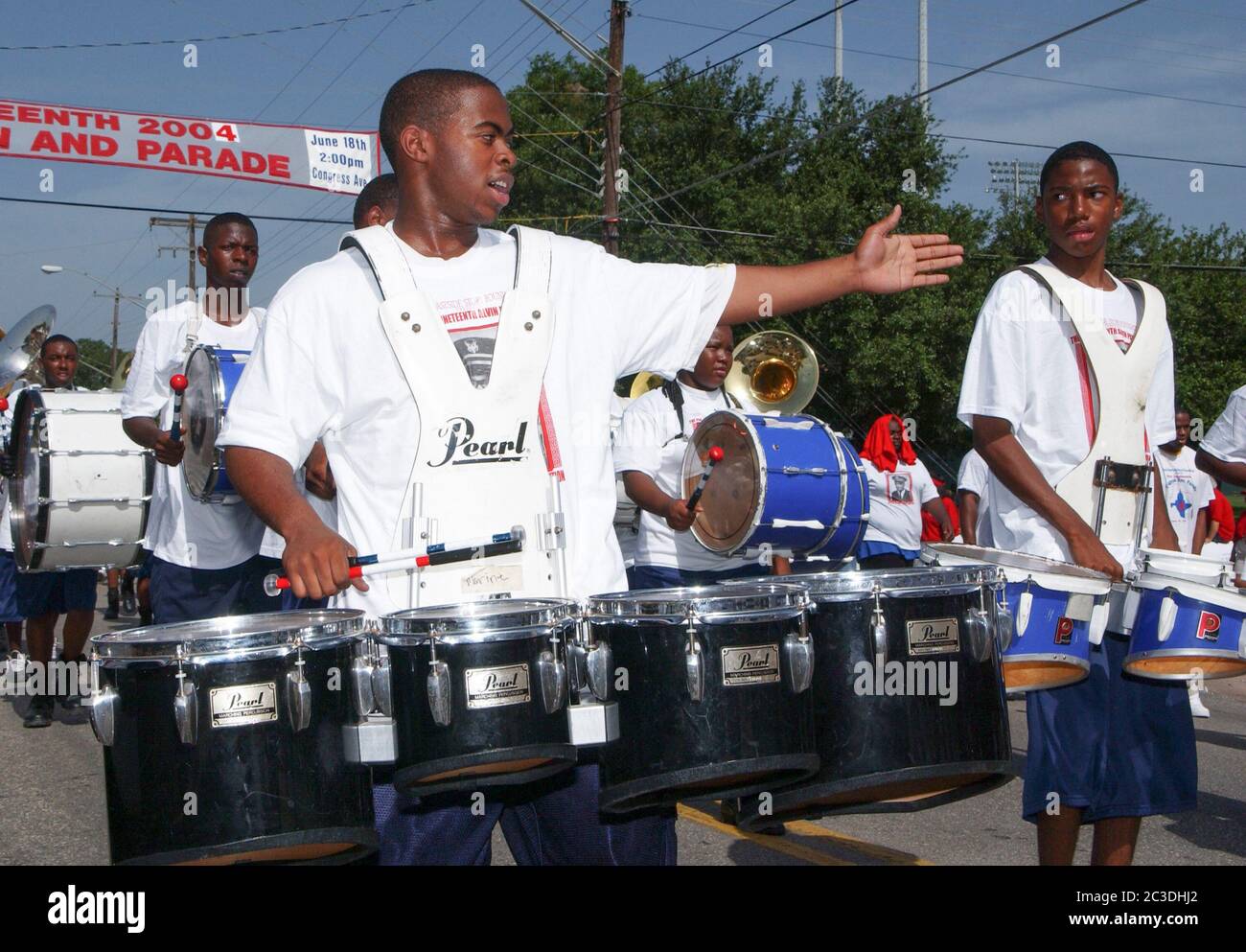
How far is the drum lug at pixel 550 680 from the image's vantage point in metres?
2.91

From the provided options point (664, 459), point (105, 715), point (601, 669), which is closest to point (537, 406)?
point (601, 669)

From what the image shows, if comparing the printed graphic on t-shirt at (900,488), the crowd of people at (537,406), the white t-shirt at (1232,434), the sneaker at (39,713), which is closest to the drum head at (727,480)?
the white t-shirt at (1232,434)

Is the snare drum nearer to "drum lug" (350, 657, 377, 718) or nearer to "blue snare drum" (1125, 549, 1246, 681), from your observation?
"drum lug" (350, 657, 377, 718)

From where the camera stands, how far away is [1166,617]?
Answer: 393 centimetres

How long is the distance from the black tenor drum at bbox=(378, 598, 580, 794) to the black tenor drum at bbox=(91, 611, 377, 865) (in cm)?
13

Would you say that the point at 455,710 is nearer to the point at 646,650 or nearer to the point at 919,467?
the point at 646,650

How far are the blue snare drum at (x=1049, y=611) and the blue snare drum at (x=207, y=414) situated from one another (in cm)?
302

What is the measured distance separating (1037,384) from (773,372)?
297 inches

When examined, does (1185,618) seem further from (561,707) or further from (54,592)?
(54,592)

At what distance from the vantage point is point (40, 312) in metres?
11.4

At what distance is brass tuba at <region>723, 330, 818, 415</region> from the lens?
38.3 feet

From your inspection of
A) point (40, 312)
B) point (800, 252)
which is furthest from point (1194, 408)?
point (40, 312)

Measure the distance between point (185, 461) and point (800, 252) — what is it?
96.2 ft

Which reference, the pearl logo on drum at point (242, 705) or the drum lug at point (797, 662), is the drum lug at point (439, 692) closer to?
the pearl logo on drum at point (242, 705)
